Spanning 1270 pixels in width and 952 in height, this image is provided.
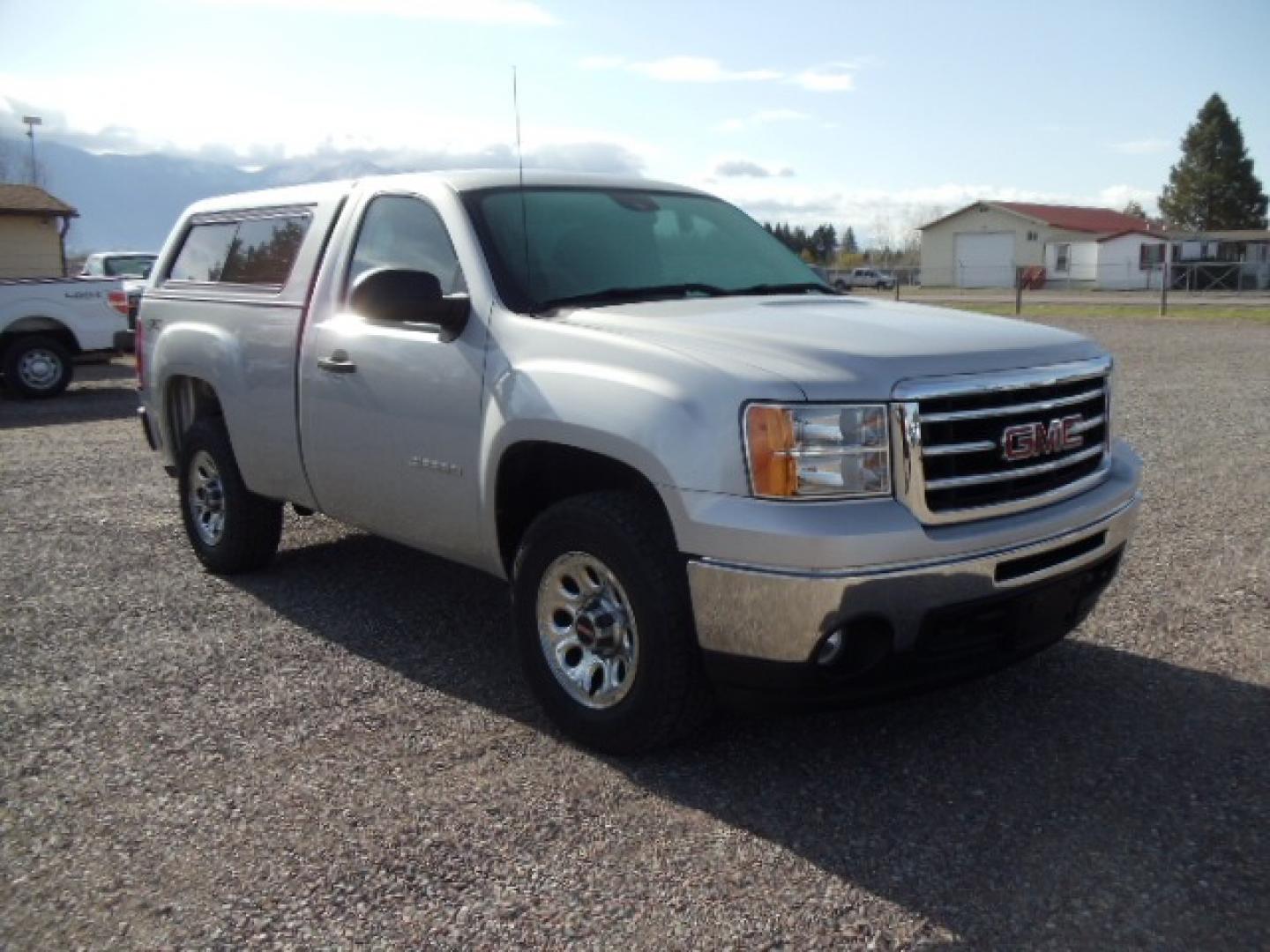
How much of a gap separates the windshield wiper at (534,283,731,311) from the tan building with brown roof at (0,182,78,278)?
28.0 m

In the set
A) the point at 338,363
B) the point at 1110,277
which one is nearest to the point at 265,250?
the point at 338,363

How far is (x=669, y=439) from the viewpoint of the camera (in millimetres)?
3439

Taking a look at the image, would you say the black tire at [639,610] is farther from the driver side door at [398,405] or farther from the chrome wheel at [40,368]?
the chrome wheel at [40,368]

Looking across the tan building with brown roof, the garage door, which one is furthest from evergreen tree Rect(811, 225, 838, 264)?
the tan building with brown roof

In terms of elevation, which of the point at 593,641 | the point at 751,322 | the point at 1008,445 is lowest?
the point at 593,641

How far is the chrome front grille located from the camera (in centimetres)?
336

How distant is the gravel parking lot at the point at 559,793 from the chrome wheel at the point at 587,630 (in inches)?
9.7

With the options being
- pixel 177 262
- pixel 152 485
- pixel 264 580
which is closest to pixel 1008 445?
pixel 264 580

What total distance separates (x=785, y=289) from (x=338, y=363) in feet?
6.06

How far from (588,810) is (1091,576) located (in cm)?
184

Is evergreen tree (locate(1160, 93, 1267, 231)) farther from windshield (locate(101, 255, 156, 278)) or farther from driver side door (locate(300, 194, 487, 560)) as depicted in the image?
driver side door (locate(300, 194, 487, 560))

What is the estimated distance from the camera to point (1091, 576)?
3.96 meters

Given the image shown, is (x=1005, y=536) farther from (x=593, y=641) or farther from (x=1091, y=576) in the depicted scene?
(x=593, y=641)

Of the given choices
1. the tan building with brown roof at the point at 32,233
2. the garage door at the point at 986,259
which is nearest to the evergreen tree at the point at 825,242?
the garage door at the point at 986,259
